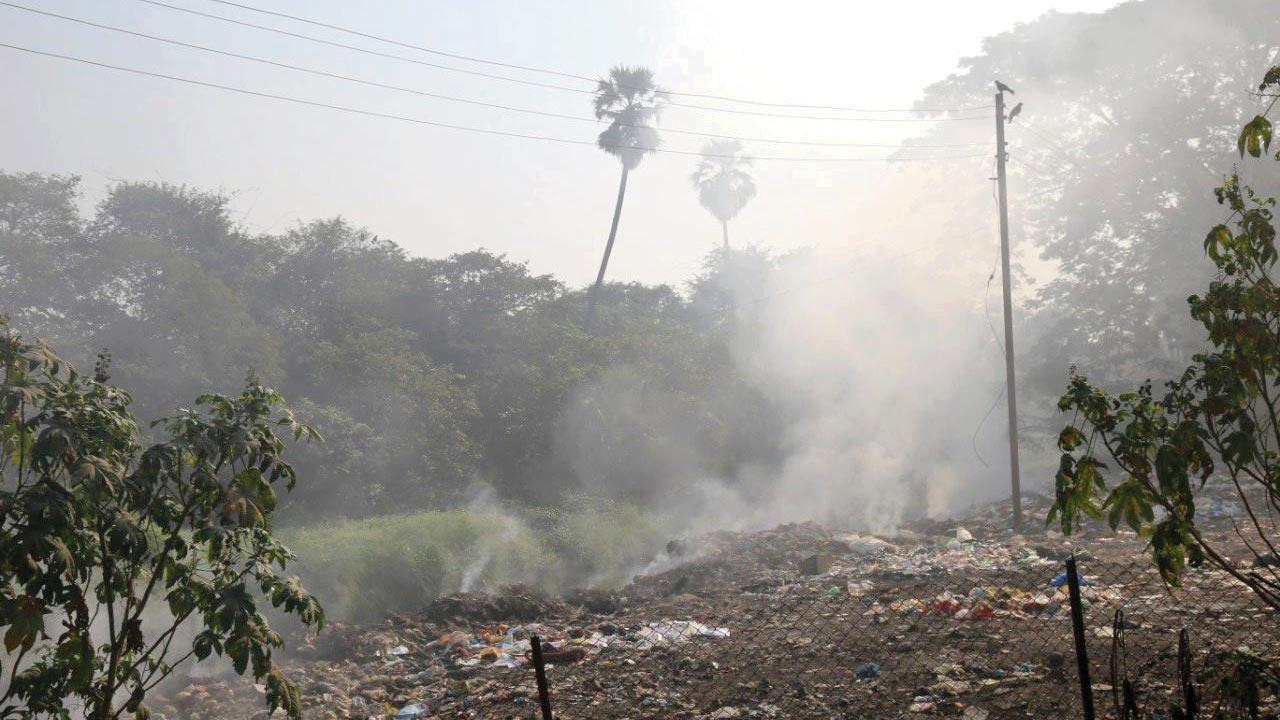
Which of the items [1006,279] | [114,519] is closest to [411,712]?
[114,519]

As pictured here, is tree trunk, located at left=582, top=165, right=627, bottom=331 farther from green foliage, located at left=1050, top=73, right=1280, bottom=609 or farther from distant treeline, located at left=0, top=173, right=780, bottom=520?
green foliage, located at left=1050, top=73, right=1280, bottom=609

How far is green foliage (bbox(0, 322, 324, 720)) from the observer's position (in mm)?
3389

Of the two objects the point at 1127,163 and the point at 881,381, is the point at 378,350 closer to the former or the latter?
the point at 881,381

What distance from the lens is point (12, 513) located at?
131 inches

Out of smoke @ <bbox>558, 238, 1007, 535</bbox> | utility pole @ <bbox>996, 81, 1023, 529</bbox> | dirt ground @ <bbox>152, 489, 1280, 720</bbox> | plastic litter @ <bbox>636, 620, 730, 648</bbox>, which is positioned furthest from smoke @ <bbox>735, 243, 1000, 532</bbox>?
plastic litter @ <bbox>636, 620, 730, 648</bbox>

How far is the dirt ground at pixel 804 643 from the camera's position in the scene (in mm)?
6520

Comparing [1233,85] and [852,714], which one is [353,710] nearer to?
[852,714]

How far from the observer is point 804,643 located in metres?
8.72

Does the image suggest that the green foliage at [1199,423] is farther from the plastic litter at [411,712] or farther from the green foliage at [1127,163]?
the green foliage at [1127,163]

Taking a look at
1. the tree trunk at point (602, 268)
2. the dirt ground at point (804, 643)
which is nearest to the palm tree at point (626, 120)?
the tree trunk at point (602, 268)

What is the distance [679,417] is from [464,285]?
290 inches

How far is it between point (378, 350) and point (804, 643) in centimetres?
1598

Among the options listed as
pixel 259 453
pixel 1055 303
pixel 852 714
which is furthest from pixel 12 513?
pixel 1055 303

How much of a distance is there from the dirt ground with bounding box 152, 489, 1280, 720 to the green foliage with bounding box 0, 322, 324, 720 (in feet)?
10.2
